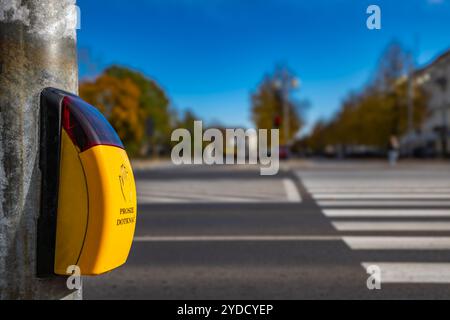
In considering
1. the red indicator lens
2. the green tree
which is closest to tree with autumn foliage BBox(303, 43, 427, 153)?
the green tree

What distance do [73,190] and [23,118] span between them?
0.93 ft

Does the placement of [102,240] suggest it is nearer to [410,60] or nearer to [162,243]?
[162,243]

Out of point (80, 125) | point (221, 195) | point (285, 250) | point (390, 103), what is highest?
point (390, 103)

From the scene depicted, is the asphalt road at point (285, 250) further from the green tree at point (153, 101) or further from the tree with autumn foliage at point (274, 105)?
the green tree at point (153, 101)

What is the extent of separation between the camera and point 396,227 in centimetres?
704

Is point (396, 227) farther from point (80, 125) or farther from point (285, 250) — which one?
point (80, 125)

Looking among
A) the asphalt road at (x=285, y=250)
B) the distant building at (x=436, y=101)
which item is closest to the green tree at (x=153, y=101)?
the distant building at (x=436, y=101)

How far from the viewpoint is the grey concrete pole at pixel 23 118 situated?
153 cm

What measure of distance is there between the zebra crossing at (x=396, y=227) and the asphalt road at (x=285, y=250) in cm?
1

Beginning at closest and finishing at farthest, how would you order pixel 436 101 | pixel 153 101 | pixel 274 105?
pixel 274 105 → pixel 153 101 → pixel 436 101

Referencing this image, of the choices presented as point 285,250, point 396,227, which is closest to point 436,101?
point 396,227

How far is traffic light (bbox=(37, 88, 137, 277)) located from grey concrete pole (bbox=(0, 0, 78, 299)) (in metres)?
0.03

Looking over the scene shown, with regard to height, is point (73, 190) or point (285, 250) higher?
point (73, 190)
